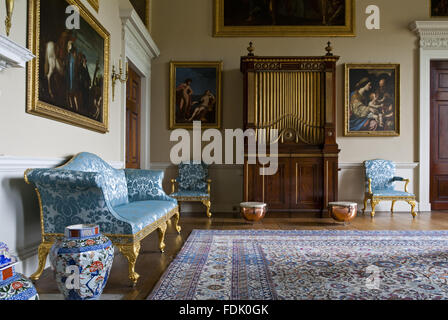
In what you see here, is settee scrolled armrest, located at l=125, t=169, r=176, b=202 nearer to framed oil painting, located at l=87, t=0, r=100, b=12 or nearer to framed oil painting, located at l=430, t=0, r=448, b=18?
framed oil painting, located at l=87, t=0, r=100, b=12

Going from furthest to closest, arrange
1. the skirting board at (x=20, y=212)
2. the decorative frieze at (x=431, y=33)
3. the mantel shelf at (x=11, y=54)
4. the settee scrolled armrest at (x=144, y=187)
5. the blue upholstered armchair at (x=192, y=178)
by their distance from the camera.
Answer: the decorative frieze at (x=431, y=33) < the blue upholstered armchair at (x=192, y=178) < the settee scrolled armrest at (x=144, y=187) < the skirting board at (x=20, y=212) < the mantel shelf at (x=11, y=54)

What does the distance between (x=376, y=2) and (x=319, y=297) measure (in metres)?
6.59

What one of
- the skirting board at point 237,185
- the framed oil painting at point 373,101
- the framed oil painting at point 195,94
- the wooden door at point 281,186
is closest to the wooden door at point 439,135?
the skirting board at point 237,185

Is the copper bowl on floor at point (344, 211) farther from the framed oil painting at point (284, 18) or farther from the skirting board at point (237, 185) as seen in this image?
the framed oil painting at point (284, 18)

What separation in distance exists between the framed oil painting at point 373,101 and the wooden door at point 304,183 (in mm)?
1418

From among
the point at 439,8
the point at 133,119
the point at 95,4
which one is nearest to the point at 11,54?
the point at 95,4

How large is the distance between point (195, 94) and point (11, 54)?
4735 millimetres

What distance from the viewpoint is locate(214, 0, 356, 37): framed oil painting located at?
6.88 m

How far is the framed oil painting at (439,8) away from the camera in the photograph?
6910 mm

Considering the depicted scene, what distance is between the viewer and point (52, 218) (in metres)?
2.68

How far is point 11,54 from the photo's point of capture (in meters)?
2.30

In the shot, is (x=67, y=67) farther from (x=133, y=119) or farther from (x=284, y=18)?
(x=284, y=18)
